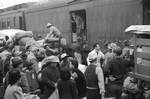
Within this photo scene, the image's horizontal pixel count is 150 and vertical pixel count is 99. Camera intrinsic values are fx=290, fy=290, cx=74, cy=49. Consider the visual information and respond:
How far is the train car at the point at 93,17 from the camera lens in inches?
355

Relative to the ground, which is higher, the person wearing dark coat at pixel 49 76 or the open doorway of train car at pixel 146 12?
the open doorway of train car at pixel 146 12

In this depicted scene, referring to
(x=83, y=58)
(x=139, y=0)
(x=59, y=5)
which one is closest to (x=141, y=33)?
(x=139, y=0)

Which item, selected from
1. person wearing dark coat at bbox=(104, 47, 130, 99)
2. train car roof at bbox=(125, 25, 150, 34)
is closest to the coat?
train car roof at bbox=(125, 25, 150, 34)

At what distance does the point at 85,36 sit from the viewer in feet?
38.0

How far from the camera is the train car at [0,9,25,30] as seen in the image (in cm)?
1809

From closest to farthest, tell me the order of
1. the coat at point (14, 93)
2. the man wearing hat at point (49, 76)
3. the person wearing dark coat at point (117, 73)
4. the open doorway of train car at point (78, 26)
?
the coat at point (14, 93) → the man wearing hat at point (49, 76) → the person wearing dark coat at point (117, 73) → the open doorway of train car at point (78, 26)

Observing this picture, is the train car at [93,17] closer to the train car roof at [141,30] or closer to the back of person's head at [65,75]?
the train car roof at [141,30]

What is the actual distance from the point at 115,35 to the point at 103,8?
1.20m

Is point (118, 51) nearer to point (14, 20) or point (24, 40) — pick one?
point (24, 40)

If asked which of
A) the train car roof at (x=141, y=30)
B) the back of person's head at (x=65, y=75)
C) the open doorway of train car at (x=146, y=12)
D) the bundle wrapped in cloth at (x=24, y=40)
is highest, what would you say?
the open doorway of train car at (x=146, y=12)

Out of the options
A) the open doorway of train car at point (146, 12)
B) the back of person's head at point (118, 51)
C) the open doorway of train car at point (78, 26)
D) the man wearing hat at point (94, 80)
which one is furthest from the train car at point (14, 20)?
the man wearing hat at point (94, 80)

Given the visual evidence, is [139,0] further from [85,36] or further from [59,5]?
[59,5]

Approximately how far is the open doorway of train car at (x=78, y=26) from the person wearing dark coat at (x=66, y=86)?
23.3ft

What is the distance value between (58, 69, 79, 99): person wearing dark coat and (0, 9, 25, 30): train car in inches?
544
